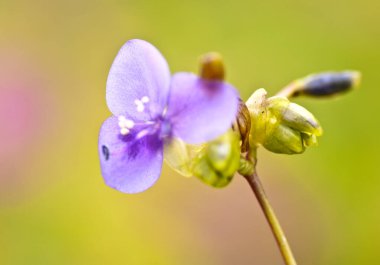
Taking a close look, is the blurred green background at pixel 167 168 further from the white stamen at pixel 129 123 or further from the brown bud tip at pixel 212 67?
the brown bud tip at pixel 212 67

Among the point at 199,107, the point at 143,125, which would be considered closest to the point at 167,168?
the point at 143,125

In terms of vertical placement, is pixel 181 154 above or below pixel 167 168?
below

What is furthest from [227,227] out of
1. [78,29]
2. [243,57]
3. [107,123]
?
[107,123]

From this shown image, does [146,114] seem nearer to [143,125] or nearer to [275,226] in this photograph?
[143,125]

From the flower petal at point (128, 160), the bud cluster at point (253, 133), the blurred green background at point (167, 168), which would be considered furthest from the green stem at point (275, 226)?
the blurred green background at point (167, 168)

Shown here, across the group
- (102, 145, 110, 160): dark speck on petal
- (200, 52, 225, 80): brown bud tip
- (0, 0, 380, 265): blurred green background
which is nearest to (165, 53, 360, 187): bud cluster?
(200, 52, 225, 80): brown bud tip

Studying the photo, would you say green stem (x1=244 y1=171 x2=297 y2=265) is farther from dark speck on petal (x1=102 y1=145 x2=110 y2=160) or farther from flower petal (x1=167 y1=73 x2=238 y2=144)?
dark speck on petal (x1=102 y1=145 x2=110 y2=160)

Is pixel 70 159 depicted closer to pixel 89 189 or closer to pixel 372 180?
pixel 89 189
